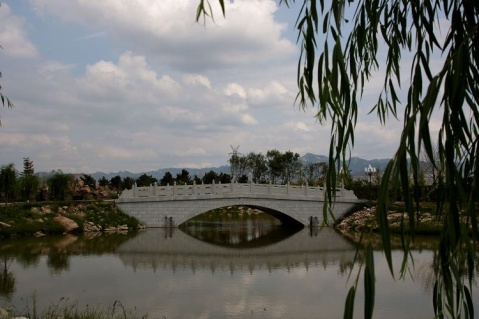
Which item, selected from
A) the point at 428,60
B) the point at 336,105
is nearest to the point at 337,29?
the point at 336,105

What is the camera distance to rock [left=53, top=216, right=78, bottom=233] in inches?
805

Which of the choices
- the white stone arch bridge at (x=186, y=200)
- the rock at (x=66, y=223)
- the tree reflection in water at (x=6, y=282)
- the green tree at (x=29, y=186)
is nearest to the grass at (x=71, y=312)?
the tree reflection in water at (x=6, y=282)

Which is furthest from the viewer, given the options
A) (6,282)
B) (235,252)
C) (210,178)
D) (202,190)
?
(210,178)

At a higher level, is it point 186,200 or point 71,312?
point 186,200

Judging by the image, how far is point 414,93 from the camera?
2666 mm

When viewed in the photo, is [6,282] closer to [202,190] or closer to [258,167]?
[202,190]

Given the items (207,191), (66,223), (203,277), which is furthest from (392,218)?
(66,223)

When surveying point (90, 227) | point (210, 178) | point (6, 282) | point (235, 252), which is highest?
point (210, 178)

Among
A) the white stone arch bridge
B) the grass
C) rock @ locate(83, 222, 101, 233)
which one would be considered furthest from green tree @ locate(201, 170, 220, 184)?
the grass

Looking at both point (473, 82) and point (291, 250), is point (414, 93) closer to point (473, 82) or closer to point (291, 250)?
point (473, 82)

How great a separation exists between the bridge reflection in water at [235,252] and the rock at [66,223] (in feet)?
8.28

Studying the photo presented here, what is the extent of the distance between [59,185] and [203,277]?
1582 cm

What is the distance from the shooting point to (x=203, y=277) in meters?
11.8

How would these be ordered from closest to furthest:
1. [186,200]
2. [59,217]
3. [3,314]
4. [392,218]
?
[3,314] → [392,218] → [59,217] → [186,200]
